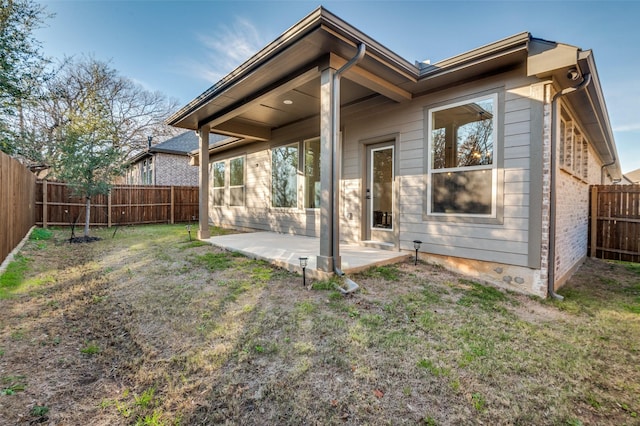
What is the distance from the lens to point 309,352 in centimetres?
230

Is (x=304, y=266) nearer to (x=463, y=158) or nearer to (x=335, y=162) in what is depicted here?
(x=335, y=162)

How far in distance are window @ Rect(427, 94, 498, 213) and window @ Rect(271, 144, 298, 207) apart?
3.68 m

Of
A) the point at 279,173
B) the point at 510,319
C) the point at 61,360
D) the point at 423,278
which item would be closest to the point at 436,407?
the point at 510,319

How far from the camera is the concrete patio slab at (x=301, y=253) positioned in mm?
4180

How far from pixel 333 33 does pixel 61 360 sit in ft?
13.0

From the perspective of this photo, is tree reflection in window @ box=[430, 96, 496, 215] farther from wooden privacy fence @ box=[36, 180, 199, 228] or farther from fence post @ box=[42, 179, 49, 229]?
fence post @ box=[42, 179, 49, 229]

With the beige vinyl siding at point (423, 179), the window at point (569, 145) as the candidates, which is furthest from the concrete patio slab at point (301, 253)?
the window at point (569, 145)

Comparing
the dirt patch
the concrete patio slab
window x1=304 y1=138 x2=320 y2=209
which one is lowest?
the dirt patch

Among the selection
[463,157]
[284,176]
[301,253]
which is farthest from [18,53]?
[463,157]

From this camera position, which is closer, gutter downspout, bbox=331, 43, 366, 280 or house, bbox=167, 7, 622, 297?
house, bbox=167, 7, 622, 297

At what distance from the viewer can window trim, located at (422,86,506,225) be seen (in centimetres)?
392

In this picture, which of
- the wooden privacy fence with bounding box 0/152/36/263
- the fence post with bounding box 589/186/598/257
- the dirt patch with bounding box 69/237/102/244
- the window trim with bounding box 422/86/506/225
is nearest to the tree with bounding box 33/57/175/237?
the dirt patch with bounding box 69/237/102/244

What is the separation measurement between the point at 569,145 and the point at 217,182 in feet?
33.0

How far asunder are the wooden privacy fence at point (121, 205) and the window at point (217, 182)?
3422mm
